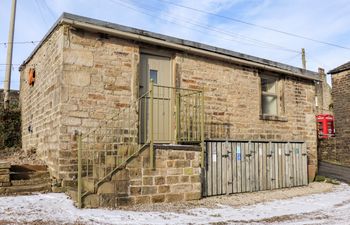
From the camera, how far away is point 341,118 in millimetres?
17562

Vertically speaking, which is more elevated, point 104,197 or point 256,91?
point 256,91

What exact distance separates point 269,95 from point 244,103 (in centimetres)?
137

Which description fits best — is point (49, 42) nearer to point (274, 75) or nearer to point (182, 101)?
point (182, 101)

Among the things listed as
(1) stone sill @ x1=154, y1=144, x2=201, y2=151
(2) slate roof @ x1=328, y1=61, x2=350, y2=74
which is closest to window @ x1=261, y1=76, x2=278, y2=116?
(1) stone sill @ x1=154, y1=144, x2=201, y2=151

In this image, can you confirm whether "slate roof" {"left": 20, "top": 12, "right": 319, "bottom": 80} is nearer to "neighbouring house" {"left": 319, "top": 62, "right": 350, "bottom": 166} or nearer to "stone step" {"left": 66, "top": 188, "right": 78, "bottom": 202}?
"stone step" {"left": 66, "top": 188, "right": 78, "bottom": 202}

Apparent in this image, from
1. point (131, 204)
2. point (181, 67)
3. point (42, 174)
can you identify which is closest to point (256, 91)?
point (181, 67)

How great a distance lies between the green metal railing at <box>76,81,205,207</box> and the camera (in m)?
7.07

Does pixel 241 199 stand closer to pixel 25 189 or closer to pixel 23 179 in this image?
pixel 25 189

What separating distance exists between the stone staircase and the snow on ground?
0.44 m

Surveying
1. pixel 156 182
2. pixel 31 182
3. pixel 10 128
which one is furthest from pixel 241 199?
pixel 10 128

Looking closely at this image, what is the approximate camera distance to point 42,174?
8062 mm

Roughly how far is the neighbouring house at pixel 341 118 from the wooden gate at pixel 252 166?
729 cm

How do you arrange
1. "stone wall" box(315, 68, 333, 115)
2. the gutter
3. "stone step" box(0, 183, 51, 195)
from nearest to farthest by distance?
"stone step" box(0, 183, 51, 195) → the gutter → "stone wall" box(315, 68, 333, 115)

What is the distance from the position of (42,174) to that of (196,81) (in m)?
4.52
